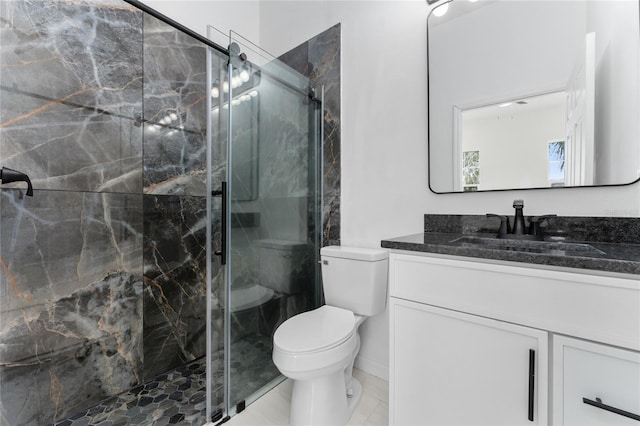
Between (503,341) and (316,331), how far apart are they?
79 centimetres

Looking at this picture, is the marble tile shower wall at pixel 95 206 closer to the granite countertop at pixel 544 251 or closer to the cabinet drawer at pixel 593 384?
the granite countertop at pixel 544 251

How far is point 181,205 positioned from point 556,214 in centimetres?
208

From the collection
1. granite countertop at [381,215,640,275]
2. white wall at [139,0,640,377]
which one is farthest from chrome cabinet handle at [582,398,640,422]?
white wall at [139,0,640,377]

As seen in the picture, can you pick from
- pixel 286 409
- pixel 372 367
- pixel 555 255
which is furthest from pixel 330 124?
pixel 286 409

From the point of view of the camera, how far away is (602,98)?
1.16 meters

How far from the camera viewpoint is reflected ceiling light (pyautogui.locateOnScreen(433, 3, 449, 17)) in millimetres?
1517

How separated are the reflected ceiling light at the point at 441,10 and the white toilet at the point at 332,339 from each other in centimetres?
131

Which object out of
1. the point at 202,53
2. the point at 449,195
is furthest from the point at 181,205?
the point at 449,195

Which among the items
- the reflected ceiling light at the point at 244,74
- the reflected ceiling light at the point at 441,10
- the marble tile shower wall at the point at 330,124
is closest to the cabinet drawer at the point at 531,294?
the marble tile shower wall at the point at 330,124

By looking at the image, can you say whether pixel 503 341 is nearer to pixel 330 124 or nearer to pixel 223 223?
pixel 223 223

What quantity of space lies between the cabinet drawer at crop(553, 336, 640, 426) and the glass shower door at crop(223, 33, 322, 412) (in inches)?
50.8

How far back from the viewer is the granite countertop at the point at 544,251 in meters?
0.75

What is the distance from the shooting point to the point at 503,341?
91 centimetres

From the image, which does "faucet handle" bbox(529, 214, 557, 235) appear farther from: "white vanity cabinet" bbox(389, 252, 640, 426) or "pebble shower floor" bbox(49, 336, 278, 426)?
"pebble shower floor" bbox(49, 336, 278, 426)
